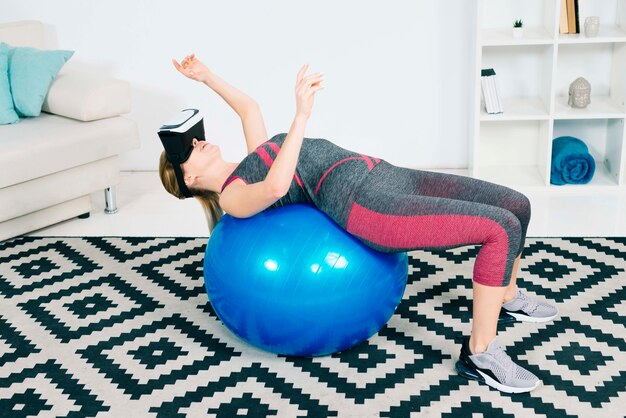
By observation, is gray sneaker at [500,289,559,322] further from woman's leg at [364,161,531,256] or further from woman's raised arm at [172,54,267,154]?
woman's raised arm at [172,54,267,154]

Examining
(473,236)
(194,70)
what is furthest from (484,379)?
(194,70)

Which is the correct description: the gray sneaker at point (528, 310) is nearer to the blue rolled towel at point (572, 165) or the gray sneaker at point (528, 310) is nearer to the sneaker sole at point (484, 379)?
the sneaker sole at point (484, 379)

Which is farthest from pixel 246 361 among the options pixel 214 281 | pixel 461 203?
pixel 461 203

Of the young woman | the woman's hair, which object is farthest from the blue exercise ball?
the woman's hair

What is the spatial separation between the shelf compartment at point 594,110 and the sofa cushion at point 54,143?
1.84 metres

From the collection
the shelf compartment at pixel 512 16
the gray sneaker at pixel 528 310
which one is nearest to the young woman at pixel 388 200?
the gray sneaker at pixel 528 310

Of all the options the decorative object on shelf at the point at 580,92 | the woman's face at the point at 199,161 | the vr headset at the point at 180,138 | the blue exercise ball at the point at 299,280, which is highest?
the vr headset at the point at 180,138

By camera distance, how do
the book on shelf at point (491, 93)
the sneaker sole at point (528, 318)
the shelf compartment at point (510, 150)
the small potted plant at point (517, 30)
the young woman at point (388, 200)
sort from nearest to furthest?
the young woman at point (388, 200)
the sneaker sole at point (528, 318)
the small potted plant at point (517, 30)
the book on shelf at point (491, 93)
the shelf compartment at point (510, 150)

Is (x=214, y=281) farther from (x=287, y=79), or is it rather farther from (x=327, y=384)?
(x=287, y=79)

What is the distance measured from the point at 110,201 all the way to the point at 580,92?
209 centimetres

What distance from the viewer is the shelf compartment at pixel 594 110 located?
3.57 metres

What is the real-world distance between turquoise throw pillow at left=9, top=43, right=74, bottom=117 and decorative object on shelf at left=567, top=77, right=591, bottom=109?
2189mm

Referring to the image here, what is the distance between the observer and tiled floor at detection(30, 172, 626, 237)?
328cm

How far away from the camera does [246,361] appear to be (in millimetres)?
2408
